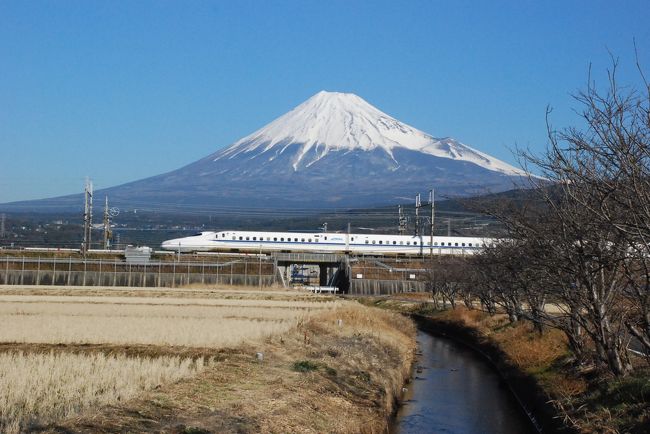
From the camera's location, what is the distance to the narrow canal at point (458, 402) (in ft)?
63.7

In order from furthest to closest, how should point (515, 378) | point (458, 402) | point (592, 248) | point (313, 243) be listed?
point (313, 243), point (515, 378), point (458, 402), point (592, 248)

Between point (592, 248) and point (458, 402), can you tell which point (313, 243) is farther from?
point (592, 248)

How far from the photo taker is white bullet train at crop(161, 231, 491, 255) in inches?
3600

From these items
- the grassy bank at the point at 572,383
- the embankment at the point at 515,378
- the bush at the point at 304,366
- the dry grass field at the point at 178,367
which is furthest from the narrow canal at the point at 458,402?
the bush at the point at 304,366

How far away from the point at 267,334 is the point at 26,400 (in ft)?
40.7

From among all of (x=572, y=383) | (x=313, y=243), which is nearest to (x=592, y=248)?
(x=572, y=383)

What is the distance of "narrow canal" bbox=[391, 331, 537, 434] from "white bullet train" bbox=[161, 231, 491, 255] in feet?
197

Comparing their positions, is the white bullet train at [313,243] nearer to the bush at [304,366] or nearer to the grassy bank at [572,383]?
the grassy bank at [572,383]

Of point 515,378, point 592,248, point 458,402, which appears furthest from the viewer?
point 515,378

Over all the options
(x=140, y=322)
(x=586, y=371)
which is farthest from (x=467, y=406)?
(x=140, y=322)

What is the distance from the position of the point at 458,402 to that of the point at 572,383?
14.7 feet

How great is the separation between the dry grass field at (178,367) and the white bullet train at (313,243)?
182 ft

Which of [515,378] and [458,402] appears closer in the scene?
[458,402]

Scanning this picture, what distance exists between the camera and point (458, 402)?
74.6 feet
